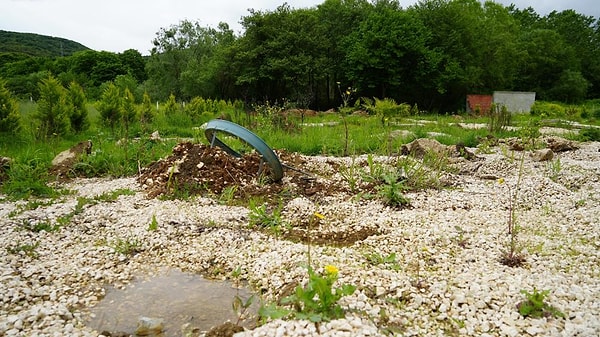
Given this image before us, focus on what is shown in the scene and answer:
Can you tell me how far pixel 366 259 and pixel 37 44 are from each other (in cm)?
9249

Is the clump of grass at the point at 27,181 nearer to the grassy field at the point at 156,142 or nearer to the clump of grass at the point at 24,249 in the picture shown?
the grassy field at the point at 156,142

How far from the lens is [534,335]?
94.9 inches

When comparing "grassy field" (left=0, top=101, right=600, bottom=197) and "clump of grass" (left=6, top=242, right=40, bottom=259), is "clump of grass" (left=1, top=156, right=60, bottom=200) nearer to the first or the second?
"grassy field" (left=0, top=101, right=600, bottom=197)

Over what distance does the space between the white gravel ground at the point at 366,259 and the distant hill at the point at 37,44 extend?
74.6 meters

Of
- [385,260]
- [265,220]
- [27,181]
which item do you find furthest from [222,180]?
[385,260]

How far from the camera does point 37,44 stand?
252 ft

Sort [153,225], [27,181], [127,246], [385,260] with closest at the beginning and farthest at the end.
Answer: [385,260], [127,246], [153,225], [27,181]

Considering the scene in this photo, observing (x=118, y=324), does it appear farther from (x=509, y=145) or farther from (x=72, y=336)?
(x=509, y=145)

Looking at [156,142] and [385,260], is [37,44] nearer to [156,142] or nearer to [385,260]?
[156,142]

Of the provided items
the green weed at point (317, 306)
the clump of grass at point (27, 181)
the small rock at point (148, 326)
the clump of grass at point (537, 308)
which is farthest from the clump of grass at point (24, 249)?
the clump of grass at point (537, 308)

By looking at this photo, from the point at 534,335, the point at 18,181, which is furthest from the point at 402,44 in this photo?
the point at 534,335

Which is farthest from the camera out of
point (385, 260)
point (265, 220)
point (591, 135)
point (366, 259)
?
point (591, 135)

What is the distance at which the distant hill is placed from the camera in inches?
2610

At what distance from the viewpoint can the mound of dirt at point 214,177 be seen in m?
5.66
